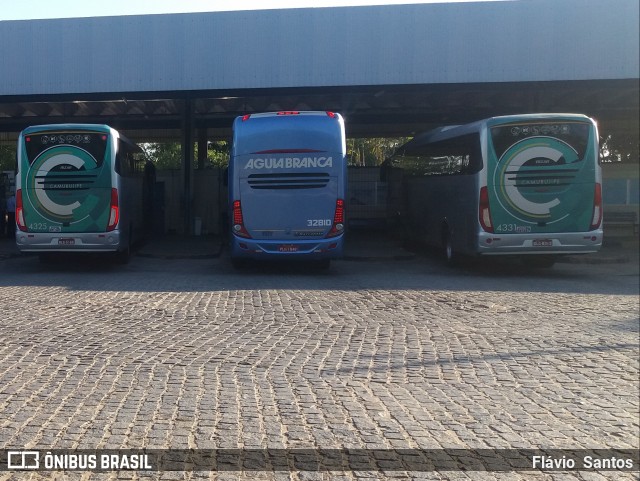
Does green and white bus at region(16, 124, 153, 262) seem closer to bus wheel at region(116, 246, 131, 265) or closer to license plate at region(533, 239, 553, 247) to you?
bus wheel at region(116, 246, 131, 265)

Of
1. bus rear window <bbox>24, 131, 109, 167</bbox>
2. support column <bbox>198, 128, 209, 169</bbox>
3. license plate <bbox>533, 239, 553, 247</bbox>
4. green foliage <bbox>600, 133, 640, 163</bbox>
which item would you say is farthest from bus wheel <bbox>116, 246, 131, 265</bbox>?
green foliage <bbox>600, 133, 640, 163</bbox>

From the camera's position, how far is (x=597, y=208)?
15.9m

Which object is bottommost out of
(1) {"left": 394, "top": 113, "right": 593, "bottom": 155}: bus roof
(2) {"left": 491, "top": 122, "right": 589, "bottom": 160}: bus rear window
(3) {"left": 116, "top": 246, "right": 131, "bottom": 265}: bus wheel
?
(3) {"left": 116, "top": 246, "right": 131, "bottom": 265}: bus wheel

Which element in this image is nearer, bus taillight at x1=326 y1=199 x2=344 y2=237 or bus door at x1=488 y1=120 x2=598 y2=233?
bus door at x1=488 y1=120 x2=598 y2=233

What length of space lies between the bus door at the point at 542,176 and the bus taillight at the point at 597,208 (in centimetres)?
5

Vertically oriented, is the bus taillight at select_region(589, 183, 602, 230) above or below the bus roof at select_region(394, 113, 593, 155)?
below

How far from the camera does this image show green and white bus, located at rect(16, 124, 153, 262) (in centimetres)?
1648

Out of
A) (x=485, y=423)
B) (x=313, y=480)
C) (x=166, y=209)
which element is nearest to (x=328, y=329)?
(x=485, y=423)

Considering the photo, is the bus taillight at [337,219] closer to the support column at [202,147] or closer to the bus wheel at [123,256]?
the bus wheel at [123,256]

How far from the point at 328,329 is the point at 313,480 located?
16.3 ft

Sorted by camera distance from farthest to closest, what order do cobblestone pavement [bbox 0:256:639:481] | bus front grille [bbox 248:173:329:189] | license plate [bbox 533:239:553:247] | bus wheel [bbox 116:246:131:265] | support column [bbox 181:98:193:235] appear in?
support column [bbox 181:98:193:235]
bus wheel [bbox 116:246:131:265]
bus front grille [bbox 248:173:329:189]
license plate [bbox 533:239:553:247]
cobblestone pavement [bbox 0:256:639:481]

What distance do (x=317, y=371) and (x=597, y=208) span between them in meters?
10.6

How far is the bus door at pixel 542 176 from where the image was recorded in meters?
15.7

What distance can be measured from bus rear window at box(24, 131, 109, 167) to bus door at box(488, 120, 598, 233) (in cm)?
857
